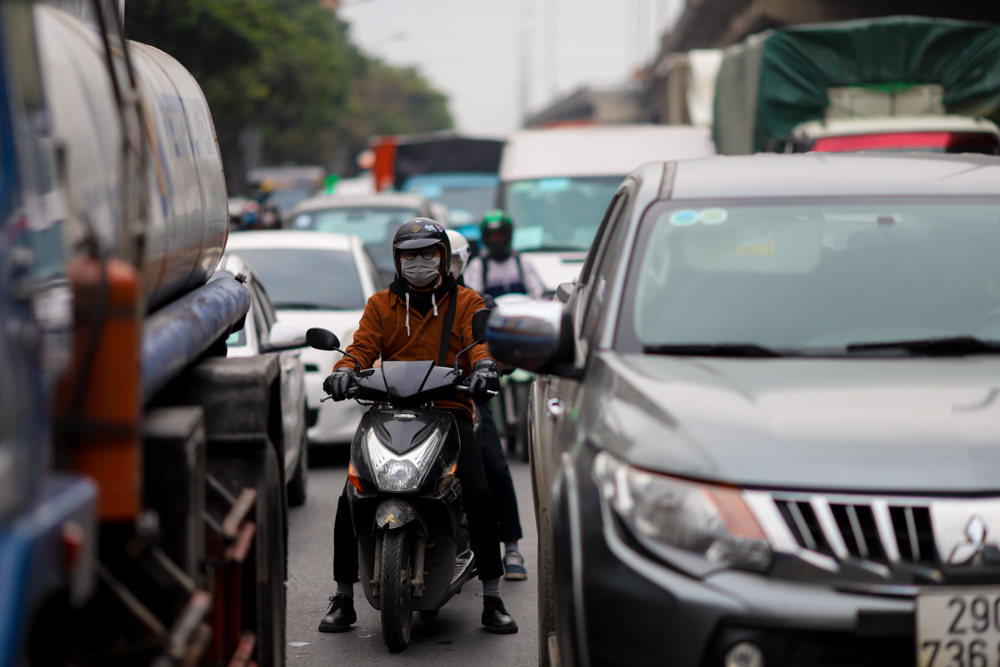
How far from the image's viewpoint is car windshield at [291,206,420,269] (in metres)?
15.5

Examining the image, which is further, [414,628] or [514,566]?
[514,566]

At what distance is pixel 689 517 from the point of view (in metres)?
3.27

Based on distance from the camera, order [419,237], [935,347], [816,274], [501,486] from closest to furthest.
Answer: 1. [935,347]
2. [816,274]
3. [419,237]
4. [501,486]

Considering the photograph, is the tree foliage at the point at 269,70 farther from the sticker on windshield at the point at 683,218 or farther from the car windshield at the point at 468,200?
the car windshield at the point at 468,200

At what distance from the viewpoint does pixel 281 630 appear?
4.64 metres

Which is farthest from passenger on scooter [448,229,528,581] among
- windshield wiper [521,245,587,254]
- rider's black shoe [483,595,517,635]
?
windshield wiper [521,245,587,254]

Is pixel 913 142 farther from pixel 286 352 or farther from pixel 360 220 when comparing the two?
pixel 286 352

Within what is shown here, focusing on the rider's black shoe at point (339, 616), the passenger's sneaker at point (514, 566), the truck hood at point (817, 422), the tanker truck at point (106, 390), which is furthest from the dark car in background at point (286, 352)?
the truck hood at point (817, 422)

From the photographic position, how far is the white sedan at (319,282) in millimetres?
10133

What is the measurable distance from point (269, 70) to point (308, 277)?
4464 cm

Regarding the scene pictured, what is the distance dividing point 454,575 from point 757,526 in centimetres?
283

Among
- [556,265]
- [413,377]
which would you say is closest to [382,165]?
[556,265]

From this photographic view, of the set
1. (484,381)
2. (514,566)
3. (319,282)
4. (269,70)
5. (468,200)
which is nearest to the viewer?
(484,381)

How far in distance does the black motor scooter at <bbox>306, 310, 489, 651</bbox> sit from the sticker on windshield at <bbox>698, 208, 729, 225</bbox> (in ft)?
4.14
